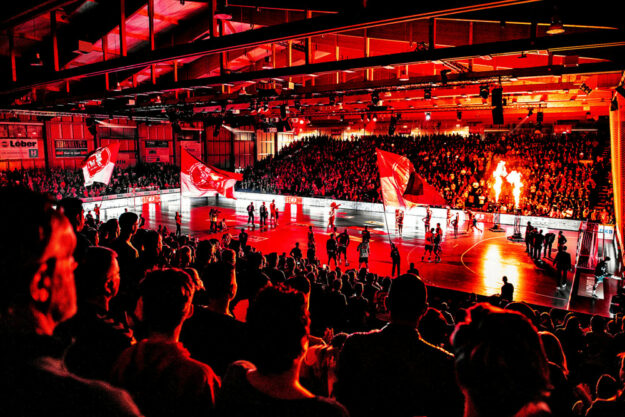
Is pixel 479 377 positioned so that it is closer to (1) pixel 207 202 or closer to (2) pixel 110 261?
(2) pixel 110 261

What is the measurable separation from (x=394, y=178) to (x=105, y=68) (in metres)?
7.74

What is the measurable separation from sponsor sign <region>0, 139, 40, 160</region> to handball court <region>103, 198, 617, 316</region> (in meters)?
9.77

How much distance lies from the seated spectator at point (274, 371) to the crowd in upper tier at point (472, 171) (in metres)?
26.1

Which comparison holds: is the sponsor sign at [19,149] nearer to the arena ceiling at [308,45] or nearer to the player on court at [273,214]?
the arena ceiling at [308,45]

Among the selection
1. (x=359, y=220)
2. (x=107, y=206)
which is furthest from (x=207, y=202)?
(x=359, y=220)

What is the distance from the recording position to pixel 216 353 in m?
3.00

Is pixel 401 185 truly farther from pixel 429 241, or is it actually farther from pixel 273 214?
pixel 273 214

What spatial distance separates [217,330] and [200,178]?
1083 cm

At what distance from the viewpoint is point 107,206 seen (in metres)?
30.7

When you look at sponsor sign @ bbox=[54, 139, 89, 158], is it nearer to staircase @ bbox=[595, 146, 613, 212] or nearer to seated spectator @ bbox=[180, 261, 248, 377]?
seated spectator @ bbox=[180, 261, 248, 377]

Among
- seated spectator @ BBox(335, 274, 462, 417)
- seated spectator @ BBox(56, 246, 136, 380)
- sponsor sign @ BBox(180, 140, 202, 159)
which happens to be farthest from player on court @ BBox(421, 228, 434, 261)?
sponsor sign @ BBox(180, 140, 202, 159)

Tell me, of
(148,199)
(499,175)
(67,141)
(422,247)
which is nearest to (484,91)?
(422,247)

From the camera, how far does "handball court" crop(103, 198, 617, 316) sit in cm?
1423

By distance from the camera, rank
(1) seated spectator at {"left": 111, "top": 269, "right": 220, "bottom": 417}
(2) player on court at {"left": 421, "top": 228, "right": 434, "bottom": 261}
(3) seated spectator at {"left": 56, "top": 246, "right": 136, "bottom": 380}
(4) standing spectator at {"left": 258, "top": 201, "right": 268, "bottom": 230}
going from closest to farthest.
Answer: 1. (1) seated spectator at {"left": 111, "top": 269, "right": 220, "bottom": 417}
2. (3) seated spectator at {"left": 56, "top": 246, "right": 136, "bottom": 380}
3. (2) player on court at {"left": 421, "top": 228, "right": 434, "bottom": 261}
4. (4) standing spectator at {"left": 258, "top": 201, "right": 268, "bottom": 230}
